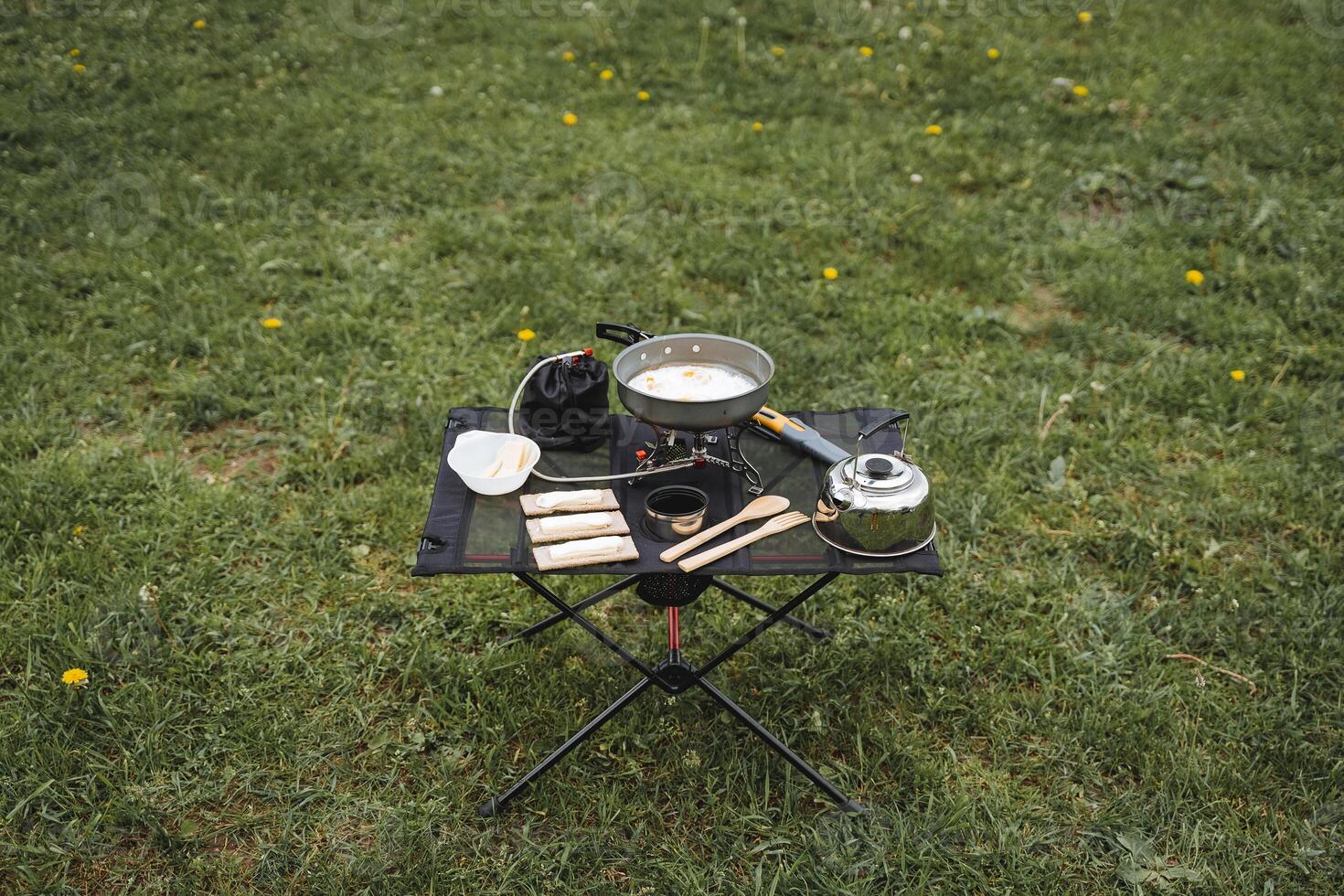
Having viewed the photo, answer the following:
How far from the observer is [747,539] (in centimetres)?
240

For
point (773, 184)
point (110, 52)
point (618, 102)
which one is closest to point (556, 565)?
point (773, 184)

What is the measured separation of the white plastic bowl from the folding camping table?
39 millimetres

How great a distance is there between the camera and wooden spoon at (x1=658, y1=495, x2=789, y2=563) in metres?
2.35

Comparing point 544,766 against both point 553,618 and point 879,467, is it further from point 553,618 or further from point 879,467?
point 879,467

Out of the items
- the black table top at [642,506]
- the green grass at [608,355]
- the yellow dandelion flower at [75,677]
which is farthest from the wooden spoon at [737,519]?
the yellow dandelion flower at [75,677]

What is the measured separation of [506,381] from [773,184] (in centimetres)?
236

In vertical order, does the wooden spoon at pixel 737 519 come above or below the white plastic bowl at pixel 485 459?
below

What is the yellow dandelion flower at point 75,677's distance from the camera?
295 cm

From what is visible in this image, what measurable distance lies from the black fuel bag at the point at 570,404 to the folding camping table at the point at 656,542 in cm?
4

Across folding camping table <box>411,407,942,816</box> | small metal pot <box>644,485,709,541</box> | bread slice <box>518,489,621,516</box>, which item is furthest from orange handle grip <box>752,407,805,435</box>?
bread slice <box>518,489,621,516</box>

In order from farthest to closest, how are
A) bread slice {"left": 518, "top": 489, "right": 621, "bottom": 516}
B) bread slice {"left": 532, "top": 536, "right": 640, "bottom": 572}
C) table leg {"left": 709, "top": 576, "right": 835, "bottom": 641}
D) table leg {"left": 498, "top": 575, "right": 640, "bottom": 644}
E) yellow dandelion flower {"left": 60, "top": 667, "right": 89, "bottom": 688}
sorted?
table leg {"left": 709, "top": 576, "right": 835, "bottom": 641}, table leg {"left": 498, "top": 575, "right": 640, "bottom": 644}, yellow dandelion flower {"left": 60, "top": 667, "right": 89, "bottom": 688}, bread slice {"left": 518, "top": 489, "right": 621, "bottom": 516}, bread slice {"left": 532, "top": 536, "right": 640, "bottom": 572}

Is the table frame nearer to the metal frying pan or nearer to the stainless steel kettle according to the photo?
the stainless steel kettle

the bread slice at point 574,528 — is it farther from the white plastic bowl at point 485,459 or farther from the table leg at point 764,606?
the table leg at point 764,606

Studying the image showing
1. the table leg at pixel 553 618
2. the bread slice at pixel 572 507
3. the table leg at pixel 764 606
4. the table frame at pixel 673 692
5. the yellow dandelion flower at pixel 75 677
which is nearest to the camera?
the bread slice at pixel 572 507
